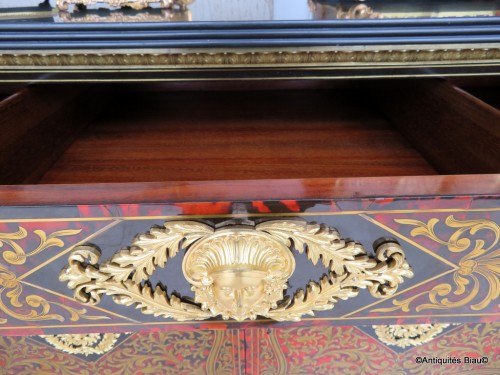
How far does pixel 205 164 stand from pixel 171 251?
0.80ft

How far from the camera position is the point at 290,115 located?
69cm

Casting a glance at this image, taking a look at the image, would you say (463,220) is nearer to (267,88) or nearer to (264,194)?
(264,194)

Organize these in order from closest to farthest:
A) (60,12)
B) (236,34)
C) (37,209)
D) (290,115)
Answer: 1. (37,209)
2. (236,34)
3. (60,12)
4. (290,115)

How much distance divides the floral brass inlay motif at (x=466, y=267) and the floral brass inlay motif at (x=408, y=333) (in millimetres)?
105

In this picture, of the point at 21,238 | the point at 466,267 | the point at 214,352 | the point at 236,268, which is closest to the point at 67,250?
the point at 21,238

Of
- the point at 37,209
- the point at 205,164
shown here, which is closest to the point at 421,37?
the point at 205,164

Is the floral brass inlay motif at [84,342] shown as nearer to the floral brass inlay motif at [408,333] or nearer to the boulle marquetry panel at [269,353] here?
the boulle marquetry panel at [269,353]

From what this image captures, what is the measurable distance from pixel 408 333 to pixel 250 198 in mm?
328

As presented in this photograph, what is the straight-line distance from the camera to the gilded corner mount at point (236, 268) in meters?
0.31

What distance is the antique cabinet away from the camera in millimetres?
301

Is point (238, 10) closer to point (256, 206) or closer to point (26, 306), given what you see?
point (256, 206)

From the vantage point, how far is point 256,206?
30cm

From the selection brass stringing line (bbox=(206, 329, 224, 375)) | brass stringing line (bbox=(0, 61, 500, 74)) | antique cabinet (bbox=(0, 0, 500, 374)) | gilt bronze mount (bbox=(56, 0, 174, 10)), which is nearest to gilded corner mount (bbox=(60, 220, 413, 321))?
antique cabinet (bbox=(0, 0, 500, 374))

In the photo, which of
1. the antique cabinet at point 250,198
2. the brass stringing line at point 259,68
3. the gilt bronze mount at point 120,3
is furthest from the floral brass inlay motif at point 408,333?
the gilt bronze mount at point 120,3
